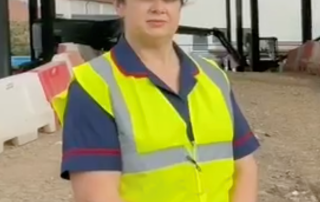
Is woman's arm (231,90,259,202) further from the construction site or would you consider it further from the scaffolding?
the scaffolding

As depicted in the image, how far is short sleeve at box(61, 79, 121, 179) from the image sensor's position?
208cm

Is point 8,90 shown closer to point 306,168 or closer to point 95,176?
point 306,168

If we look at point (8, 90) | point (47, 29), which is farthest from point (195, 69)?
point (47, 29)

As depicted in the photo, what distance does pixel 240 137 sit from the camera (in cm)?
231

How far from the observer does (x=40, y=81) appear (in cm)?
911

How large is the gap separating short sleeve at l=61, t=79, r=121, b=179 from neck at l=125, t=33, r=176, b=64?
0.20 metres

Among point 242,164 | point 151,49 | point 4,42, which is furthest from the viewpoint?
point 4,42

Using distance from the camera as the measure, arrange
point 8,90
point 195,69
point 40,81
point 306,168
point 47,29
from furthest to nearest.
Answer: point 47,29, point 40,81, point 8,90, point 306,168, point 195,69

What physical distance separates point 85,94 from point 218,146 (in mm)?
364

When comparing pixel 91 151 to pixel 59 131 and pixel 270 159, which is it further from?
pixel 59 131

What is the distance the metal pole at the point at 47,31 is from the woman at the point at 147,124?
14525 mm

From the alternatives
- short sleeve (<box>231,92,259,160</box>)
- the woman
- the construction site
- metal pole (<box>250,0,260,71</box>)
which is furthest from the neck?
metal pole (<box>250,0,260,71</box>)

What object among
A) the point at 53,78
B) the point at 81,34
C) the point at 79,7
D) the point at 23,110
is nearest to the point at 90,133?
the point at 23,110

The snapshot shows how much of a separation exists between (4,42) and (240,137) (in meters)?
11.3
